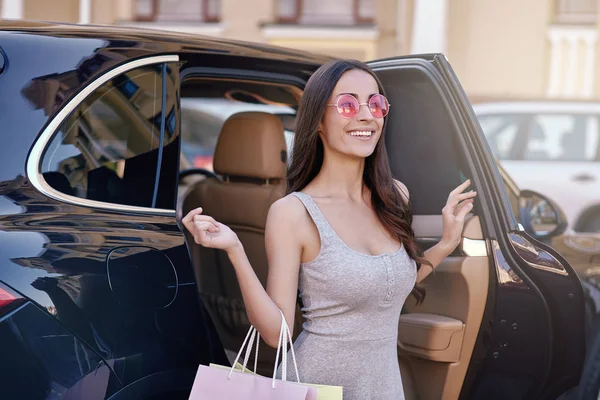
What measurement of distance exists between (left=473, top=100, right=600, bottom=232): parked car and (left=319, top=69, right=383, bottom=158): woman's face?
610cm

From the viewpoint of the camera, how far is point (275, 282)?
2.26 metres

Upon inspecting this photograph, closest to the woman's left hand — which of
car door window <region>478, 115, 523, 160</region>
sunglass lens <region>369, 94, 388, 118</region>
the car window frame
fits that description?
sunglass lens <region>369, 94, 388, 118</region>

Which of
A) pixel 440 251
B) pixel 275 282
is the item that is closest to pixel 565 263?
pixel 440 251

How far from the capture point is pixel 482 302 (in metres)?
2.75

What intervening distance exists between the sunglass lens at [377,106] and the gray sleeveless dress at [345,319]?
0.31 meters

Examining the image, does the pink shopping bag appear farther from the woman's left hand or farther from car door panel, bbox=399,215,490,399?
car door panel, bbox=399,215,490,399

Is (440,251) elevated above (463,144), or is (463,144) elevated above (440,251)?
(463,144)

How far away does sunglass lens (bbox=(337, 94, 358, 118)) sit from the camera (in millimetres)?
2381

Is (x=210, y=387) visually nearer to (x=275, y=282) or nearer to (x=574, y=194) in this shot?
(x=275, y=282)

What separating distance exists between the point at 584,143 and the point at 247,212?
5.67 metres

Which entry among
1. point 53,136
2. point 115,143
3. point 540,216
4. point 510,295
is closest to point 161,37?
point 115,143

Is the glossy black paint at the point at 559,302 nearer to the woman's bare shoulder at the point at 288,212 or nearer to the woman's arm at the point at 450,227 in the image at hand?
the woman's arm at the point at 450,227

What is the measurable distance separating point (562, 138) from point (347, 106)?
6.49 metres

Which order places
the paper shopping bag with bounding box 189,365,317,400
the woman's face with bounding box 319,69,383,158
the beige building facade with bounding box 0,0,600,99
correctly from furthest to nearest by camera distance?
the beige building facade with bounding box 0,0,600,99 < the woman's face with bounding box 319,69,383,158 < the paper shopping bag with bounding box 189,365,317,400
